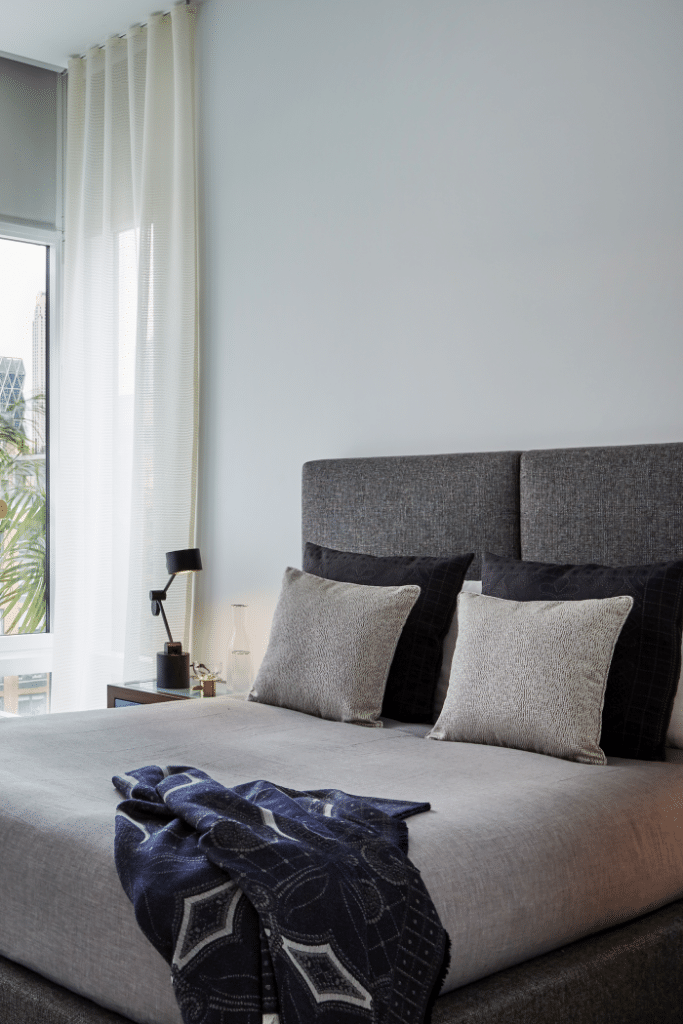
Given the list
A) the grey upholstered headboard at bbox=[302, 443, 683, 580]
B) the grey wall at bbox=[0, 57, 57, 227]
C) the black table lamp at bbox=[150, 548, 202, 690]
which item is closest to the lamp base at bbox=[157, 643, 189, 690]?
the black table lamp at bbox=[150, 548, 202, 690]

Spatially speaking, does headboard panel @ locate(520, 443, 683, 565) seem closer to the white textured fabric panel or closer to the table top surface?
the white textured fabric panel

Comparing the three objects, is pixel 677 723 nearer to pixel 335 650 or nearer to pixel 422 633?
pixel 422 633

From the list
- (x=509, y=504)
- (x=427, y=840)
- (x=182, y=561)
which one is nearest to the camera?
(x=427, y=840)

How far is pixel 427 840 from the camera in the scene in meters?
1.76

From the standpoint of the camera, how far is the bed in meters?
1.70

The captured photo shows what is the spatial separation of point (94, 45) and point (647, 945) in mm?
4278

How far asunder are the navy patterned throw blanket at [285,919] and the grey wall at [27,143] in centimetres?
384

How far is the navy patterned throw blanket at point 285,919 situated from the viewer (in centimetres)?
145

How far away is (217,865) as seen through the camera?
5.09 feet

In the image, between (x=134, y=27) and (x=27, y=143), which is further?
(x=27, y=143)

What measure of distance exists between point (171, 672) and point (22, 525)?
1.43 m

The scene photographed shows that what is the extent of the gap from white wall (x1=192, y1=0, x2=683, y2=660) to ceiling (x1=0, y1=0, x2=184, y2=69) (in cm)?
35

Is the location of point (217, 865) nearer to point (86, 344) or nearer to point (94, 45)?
point (86, 344)

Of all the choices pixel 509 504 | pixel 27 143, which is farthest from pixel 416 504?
pixel 27 143
